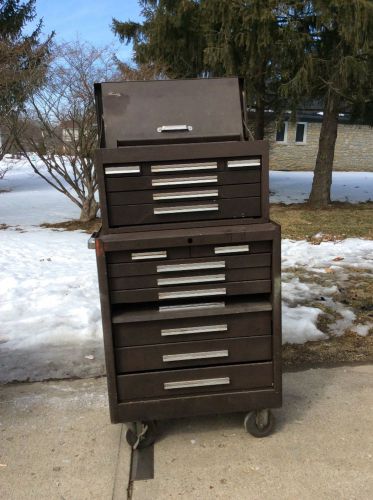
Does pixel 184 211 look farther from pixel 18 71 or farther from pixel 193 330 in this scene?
pixel 18 71

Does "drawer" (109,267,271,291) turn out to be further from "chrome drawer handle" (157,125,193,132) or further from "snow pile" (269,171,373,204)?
"snow pile" (269,171,373,204)

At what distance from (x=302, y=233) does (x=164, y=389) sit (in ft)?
20.5

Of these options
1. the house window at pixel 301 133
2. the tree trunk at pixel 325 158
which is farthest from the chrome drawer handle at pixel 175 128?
the house window at pixel 301 133

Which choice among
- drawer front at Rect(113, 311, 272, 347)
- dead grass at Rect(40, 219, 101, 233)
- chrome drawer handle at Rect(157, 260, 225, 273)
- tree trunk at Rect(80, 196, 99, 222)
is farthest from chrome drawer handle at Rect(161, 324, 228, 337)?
tree trunk at Rect(80, 196, 99, 222)

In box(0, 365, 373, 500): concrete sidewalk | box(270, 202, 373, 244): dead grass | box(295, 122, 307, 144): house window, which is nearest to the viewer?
box(0, 365, 373, 500): concrete sidewalk

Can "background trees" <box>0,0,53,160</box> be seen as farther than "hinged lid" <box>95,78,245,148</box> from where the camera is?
Yes

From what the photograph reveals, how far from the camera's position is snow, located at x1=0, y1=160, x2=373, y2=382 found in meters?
3.62

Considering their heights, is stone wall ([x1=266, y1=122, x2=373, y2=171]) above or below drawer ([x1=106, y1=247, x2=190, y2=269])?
below

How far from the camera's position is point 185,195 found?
239 cm

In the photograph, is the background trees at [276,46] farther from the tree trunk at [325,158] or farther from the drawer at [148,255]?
the drawer at [148,255]

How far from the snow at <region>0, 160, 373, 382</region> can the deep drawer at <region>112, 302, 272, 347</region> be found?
1155 mm

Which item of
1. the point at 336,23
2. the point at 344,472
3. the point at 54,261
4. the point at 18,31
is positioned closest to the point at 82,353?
the point at 344,472

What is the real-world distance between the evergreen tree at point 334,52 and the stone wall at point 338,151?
1501 cm

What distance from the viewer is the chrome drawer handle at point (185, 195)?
7.79ft
